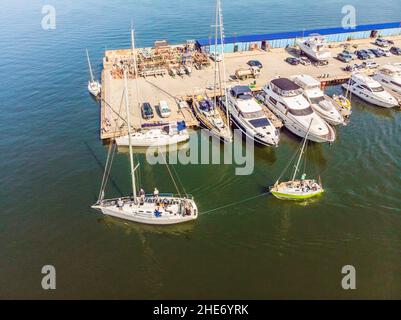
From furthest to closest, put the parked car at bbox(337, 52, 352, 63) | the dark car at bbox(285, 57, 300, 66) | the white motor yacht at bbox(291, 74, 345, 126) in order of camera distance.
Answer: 1. the parked car at bbox(337, 52, 352, 63)
2. the dark car at bbox(285, 57, 300, 66)
3. the white motor yacht at bbox(291, 74, 345, 126)

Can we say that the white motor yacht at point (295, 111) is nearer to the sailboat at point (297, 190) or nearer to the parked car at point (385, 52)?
the sailboat at point (297, 190)

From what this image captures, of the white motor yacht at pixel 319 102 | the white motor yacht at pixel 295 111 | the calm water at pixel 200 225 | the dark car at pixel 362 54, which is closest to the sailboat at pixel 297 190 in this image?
the calm water at pixel 200 225

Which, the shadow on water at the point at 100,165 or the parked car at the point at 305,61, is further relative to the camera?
the parked car at the point at 305,61

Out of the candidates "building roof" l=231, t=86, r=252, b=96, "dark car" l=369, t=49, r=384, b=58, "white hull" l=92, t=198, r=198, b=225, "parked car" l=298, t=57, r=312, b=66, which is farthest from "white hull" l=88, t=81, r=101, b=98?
"dark car" l=369, t=49, r=384, b=58

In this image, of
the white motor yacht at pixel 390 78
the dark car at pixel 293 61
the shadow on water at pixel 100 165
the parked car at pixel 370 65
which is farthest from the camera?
the dark car at pixel 293 61

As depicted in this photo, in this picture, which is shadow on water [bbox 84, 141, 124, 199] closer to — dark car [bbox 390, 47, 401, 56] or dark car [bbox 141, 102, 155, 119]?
dark car [bbox 141, 102, 155, 119]

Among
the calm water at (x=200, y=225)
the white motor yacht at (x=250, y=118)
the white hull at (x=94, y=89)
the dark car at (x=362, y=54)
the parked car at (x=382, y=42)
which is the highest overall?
the parked car at (x=382, y=42)
